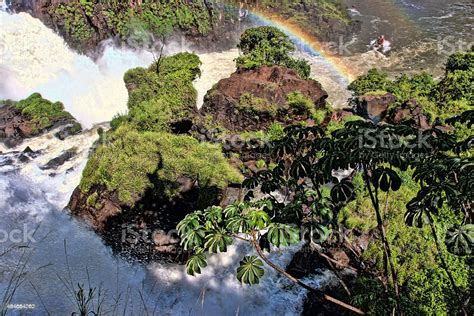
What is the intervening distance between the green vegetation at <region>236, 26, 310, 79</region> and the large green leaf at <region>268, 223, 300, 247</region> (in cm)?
1550

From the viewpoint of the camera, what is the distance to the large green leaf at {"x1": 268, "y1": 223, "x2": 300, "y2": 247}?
3.98m

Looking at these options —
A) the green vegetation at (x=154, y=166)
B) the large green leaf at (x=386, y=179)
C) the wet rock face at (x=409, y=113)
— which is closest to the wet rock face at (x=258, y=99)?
the wet rock face at (x=409, y=113)

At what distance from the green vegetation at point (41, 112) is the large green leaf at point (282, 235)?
52.8 ft

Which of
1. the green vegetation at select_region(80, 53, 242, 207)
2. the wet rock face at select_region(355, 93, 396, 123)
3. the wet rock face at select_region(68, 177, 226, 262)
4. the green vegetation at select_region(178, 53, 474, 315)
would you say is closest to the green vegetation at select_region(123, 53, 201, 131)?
the green vegetation at select_region(80, 53, 242, 207)

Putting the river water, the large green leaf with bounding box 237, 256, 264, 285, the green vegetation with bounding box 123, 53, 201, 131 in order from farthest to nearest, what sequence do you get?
1. the green vegetation with bounding box 123, 53, 201, 131
2. the river water
3. the large green leaf with bounding box 237, 256, 264, 285

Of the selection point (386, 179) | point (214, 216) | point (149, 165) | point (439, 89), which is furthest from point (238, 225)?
point (439, 89)

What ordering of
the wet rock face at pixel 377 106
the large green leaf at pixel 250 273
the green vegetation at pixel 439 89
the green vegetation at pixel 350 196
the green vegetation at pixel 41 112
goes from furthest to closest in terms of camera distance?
1. the green vegetation at pixel 41 112
2. the green vegetation at pixel 439 89
3. the wet rock face at pixel 377 106
4. the large green leaf at pixel 250 273
5. the green vegetation at pixel 350 196

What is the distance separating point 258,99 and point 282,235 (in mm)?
12262

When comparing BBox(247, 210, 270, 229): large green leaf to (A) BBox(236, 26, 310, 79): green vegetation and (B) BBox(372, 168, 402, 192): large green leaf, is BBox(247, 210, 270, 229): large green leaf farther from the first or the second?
(A) BBox(236, 26, 310, 79): green vegetation

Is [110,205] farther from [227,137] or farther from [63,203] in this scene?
[227,137]

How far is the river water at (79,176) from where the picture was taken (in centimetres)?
934

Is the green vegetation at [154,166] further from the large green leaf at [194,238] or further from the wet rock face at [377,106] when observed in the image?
the large green leaf at [194,238]

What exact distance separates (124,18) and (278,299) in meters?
23.6

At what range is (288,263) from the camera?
10.6 meters
